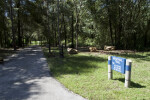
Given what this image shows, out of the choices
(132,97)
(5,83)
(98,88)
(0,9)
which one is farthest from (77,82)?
(0,9)

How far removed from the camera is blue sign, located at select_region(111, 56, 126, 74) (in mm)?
4277

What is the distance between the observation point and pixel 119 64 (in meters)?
4.46

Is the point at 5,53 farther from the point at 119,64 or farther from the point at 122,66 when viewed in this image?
the point at 122,66

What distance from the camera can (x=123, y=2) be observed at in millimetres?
14984

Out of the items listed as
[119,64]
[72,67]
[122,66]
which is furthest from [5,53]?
[122,66]

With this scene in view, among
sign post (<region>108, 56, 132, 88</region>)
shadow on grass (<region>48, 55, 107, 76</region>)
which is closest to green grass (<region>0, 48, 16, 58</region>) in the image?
shadow on grass (<region>48, 55, 107, 76</region>)

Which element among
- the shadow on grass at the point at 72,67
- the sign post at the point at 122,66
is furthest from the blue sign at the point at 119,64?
the shadow on grass at the point at 72,67

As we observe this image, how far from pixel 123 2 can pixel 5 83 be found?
14.8 metres

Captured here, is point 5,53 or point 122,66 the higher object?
point 122,66

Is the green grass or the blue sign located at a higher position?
the blue sign

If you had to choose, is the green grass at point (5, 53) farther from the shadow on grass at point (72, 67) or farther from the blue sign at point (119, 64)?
the blue sign at point (119, 64)

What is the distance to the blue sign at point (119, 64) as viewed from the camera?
4277mm

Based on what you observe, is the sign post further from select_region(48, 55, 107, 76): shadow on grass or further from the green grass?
the green grass

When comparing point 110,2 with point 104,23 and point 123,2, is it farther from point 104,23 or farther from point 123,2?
point 104,23
